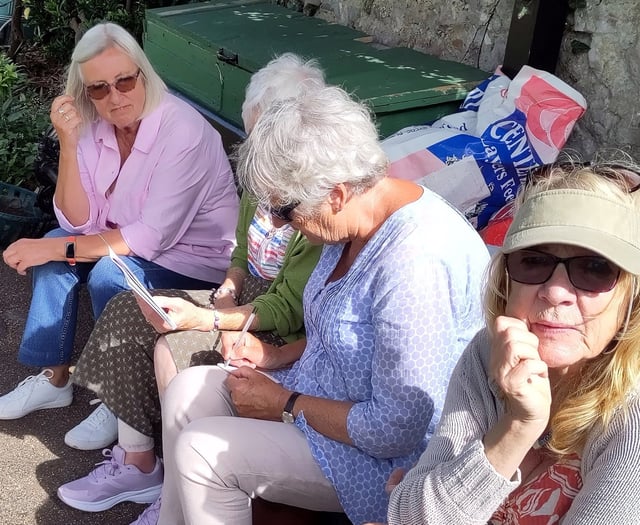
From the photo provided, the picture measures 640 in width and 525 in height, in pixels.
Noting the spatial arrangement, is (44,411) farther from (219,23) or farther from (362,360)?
(219,23)

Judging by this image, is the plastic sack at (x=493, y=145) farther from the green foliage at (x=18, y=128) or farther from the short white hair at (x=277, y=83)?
the green foliage at (x=18, y=128)

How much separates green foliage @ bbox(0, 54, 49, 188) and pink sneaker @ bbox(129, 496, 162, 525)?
2.87m

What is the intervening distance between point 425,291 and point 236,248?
1.27 m

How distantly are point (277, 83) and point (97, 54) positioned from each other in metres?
0.80

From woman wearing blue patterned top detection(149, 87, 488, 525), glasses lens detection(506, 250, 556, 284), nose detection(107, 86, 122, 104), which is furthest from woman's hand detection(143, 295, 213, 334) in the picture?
glasses lens detection(506, 250, 556, 284)

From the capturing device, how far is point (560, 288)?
4.71 feet

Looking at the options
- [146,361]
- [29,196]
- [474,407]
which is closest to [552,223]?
[474,407]

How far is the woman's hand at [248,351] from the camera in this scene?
2377 millimetres

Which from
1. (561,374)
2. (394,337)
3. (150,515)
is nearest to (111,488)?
(150,515)

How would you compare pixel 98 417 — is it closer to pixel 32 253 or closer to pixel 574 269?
pixel 32 253

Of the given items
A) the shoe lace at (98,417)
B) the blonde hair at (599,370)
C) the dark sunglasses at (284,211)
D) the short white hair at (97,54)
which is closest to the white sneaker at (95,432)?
the shoe lace at (98,417)

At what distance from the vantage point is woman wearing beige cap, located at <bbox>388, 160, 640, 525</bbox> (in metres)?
1.38

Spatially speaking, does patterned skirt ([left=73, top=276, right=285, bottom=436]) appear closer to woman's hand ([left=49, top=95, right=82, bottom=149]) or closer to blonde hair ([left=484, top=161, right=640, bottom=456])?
woman's hand ([left=49, top=95, right=82, bottom=149])

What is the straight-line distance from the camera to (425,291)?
1.83 meters
